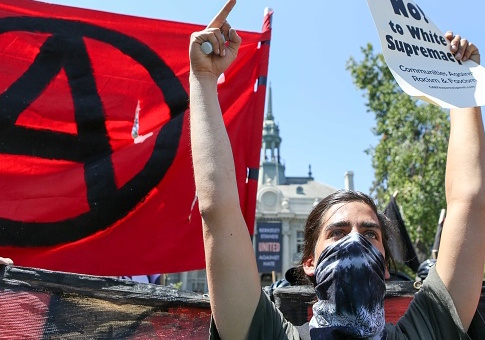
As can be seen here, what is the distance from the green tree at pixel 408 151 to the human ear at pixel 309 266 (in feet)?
45.1

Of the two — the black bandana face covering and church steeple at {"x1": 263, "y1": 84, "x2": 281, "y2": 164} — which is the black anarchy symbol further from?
church steeple at {"x1": 263, "y1": 84, "x2": 281, "y2": 164}

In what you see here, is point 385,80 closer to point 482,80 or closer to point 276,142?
point 482,80

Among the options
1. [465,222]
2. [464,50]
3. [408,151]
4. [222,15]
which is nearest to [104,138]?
[222,15]

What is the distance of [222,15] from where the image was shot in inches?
66.9

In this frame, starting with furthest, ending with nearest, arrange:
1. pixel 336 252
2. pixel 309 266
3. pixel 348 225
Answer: pixel 309 266
pixel 348 225
pixel 336 252

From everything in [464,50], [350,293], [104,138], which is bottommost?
[350,293]

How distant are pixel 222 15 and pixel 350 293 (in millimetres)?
904

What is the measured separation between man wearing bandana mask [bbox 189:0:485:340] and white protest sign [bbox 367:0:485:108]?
0.52 ft

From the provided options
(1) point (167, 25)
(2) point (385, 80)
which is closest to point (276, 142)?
(2) point (385, 80)

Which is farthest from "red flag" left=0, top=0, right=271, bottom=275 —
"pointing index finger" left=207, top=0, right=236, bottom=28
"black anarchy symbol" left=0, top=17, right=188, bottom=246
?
"pointing index finger" left=207, top=0, right=236, bottom=28

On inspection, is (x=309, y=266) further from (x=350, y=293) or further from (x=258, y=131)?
(x=258, y=131)

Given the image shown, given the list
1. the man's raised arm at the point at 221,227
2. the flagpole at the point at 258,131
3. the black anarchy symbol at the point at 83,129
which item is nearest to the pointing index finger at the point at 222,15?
the man's raised arm at the point at 221,227

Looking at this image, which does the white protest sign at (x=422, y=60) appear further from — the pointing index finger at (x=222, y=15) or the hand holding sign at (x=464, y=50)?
the pointing index finger at (x=222, y=15)

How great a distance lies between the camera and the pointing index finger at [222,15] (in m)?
1.69
